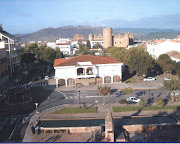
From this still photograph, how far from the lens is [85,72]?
36406 mm

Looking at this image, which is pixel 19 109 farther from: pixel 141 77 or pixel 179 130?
pixel 141 77

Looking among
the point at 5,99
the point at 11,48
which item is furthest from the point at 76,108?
the point at 11,48

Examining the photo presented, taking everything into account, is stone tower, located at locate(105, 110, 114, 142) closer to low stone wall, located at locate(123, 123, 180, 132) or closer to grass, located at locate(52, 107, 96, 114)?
low stone wall, located at locate(123, 123, 180, 132)

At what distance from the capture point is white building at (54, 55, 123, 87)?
119 ft

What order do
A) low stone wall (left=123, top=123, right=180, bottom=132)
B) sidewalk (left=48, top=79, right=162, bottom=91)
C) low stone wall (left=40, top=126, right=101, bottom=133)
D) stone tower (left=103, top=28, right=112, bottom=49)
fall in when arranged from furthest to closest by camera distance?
1. stone tower (left=103, top=28, right=112, bottom=49)
2. sidewalk (left=48, top=79, right=162, bottom=91)
3. low stone wall (left=123, top=123, right=180, bottom=132)
4. low stone wall (left=40, top=126, right=101, bottom=133)

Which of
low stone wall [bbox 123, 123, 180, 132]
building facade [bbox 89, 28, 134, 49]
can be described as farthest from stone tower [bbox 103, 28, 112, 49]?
low stone wall [bbox 123, 123, 180, 132]

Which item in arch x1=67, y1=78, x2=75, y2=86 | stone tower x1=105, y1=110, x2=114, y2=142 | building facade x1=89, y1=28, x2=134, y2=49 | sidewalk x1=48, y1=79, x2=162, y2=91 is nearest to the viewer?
stone tower x1=105, y1=110, x2=114, y2=142

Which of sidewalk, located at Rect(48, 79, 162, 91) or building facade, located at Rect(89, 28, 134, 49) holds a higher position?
building facade, located at Rect(89, 28, 134, 49)

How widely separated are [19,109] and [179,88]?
20246 mm

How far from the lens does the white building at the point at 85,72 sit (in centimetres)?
3612

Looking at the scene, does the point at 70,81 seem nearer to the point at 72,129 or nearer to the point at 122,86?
the point at 122,86

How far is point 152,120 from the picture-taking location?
21672 mm

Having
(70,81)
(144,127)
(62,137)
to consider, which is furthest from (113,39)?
(62,137)

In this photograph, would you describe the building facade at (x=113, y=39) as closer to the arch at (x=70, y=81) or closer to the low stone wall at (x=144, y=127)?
the arch at (x=70, y=81)
